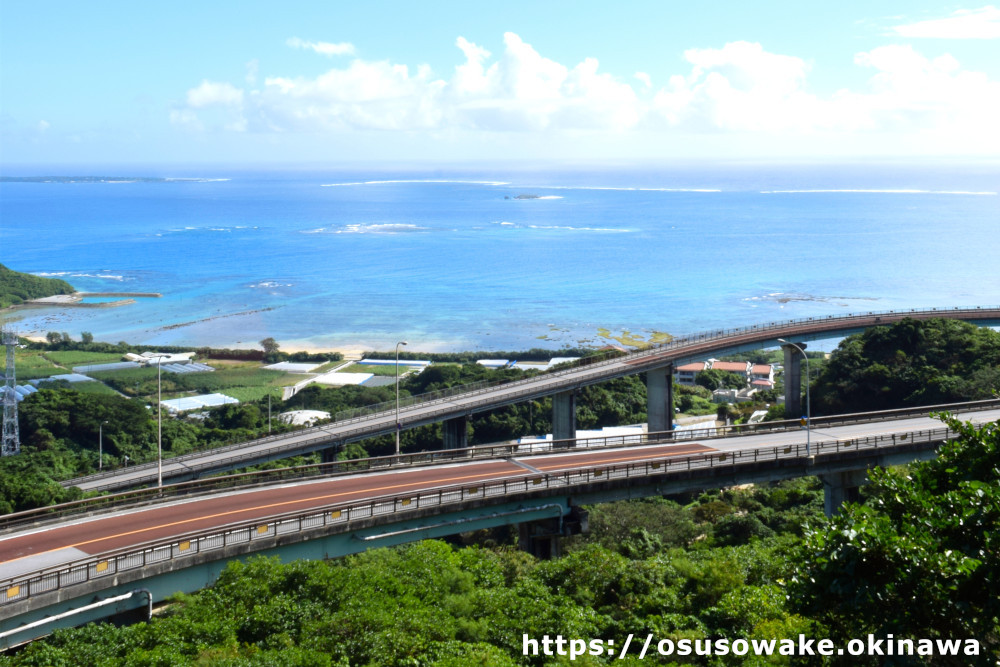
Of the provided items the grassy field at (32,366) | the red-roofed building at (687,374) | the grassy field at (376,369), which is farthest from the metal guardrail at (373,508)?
the grassy field at (32,366)

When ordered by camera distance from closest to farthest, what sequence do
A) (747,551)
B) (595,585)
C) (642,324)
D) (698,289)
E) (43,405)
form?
(595,585)
(747,551)
(43,405)
(642,324)
(698,289)

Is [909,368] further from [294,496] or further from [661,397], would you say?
[294,496]

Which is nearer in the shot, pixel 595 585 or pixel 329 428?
pixel 595 585

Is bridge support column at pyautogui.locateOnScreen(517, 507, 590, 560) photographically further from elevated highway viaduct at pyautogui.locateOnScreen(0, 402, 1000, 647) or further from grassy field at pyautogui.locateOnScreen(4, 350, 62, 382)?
grassy field at pyautogui.locateOnScreen(4, 350, 62, 382)

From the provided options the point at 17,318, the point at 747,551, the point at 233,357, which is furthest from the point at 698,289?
the point at 747,551

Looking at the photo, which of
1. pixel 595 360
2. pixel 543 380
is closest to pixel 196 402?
pixel 543 380

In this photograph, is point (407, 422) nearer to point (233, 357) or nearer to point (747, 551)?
point (747, 551)

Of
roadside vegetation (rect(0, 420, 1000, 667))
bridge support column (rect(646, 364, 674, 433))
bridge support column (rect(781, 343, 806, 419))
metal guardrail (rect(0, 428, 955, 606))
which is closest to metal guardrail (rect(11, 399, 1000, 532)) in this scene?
metal guardrail (rect(0, 428, 955, 606))
